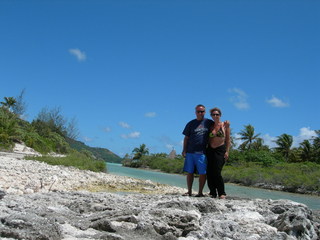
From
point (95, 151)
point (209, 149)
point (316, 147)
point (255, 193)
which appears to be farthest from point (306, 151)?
point (95, 151)

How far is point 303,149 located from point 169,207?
156 ft

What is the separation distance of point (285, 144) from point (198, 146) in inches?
1953

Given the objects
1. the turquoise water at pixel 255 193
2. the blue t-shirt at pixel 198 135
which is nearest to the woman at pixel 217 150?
the blue t-shirt at pixel 198 135

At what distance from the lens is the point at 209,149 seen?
6562 millimetres

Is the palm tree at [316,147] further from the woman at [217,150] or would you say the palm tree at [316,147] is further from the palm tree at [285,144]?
the woman at [217,150]

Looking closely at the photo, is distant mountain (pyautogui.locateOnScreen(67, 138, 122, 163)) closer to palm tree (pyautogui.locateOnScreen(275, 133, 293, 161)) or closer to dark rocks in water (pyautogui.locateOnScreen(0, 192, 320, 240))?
palm tree (pyautogui.locateOnScreen(275, 133, 293, 161))

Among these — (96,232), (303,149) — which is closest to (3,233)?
(96,232)

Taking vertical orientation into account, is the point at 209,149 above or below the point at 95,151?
below

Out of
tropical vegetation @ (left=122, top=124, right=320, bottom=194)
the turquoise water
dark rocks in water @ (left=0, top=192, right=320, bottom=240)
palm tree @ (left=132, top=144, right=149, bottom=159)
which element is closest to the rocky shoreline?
dark rocks in water @ (left=0, top=192, right=320, bottom=240)

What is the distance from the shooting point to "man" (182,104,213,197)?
6.46 metres

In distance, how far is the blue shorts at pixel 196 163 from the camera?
253 inches

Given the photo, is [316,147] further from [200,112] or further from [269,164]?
[200,112]

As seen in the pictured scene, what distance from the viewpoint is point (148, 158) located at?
219 feet

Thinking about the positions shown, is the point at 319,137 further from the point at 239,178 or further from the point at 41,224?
the point at 41,224
